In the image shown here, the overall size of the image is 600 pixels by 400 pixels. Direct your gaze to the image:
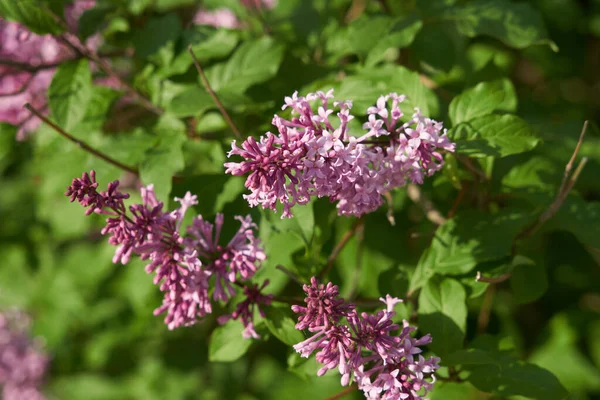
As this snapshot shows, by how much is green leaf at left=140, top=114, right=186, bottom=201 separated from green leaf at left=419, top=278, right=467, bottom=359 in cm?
96

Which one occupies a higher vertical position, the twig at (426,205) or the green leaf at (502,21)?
the green leaf at (502,21)

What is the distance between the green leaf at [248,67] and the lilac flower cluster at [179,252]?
65 centimetres

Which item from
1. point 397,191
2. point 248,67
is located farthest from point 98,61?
point 397,191

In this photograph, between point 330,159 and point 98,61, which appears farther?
point 98,61

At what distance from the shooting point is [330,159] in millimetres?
1472

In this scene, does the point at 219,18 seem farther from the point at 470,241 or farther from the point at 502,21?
the point at 470,241

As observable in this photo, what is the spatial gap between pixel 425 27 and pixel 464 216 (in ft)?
3.01

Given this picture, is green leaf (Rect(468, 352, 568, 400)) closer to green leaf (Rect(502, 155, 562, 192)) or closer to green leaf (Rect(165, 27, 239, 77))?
green leaf (Rect(502, 155, 562, 192))

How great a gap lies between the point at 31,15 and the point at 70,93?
33 centimetres

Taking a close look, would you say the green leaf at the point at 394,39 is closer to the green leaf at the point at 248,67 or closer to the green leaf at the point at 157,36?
the green leaf at the point at 248,67

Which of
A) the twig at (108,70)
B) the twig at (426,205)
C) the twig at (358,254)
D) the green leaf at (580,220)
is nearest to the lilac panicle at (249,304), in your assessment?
the twig at (358,254)

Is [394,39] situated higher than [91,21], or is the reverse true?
[91,21]

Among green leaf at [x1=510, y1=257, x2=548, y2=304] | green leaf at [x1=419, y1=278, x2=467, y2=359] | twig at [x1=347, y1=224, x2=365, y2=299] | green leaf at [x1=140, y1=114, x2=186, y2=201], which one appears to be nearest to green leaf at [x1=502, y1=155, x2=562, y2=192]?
green leaf at [x1=510, y1=257, x2=548, y2=304]

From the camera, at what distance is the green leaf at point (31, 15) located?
2.12m
